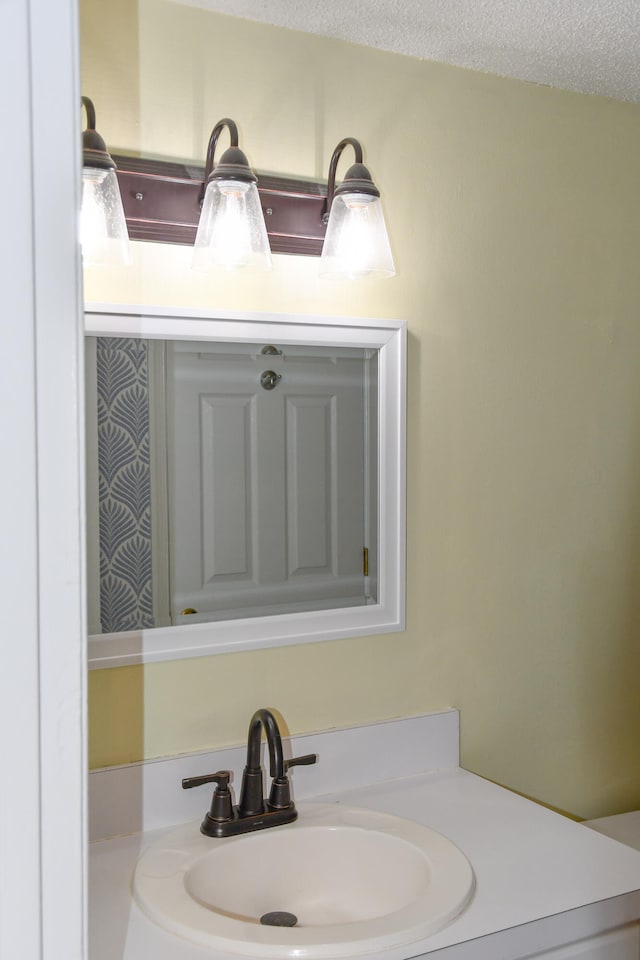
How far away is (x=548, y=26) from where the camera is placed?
1.47m

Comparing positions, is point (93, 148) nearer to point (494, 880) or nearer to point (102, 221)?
point (102, 221)

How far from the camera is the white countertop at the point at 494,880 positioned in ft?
3.51

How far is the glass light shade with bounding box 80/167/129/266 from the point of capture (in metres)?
1.26

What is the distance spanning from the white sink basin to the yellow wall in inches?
7.9

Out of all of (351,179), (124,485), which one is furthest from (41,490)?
(351,179)

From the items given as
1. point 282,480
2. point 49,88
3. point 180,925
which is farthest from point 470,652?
point 49,88

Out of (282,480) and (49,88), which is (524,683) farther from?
(49,88)

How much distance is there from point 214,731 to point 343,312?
0.76 meters

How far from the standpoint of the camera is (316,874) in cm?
133

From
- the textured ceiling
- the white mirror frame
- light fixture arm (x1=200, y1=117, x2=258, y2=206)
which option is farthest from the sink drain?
the textured ceiling

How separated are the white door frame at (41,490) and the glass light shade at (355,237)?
1.00 metres

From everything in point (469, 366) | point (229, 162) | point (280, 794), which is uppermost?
point (229, 162)

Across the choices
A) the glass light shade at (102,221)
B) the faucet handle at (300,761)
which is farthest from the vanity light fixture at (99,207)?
the faucet handle at (300,761)

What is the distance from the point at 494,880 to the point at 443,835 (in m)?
0.15
